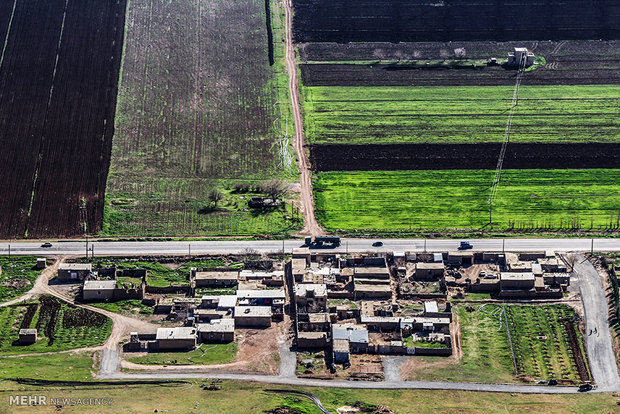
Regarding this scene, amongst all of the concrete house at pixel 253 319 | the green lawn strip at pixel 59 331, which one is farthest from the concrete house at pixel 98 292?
the concrete house at pixel 253 319

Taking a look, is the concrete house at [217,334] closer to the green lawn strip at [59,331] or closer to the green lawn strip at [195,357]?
the green lawn strip at [195,357]

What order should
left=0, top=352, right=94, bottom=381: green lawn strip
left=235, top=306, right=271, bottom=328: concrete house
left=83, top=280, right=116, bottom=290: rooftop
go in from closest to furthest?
left=0, top=352, right=94, bottom=381: green lawn strip → left=235, top=306, right=271, bottom=328: concrete house → left=83, top=280, right=116, bottom=290: rooftop

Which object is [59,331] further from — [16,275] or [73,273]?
[16,275]

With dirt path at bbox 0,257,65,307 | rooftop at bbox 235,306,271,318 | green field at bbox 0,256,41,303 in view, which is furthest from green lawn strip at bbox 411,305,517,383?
green field at bbox 0,256,41,303

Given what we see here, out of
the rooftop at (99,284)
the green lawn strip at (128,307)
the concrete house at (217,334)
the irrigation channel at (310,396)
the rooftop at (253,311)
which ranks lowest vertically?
the irrigation channel at (310,396)

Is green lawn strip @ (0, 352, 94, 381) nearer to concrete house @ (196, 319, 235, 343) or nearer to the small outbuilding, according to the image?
the small outbuilding

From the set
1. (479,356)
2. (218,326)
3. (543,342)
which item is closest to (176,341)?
(218,326)
